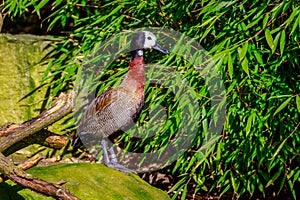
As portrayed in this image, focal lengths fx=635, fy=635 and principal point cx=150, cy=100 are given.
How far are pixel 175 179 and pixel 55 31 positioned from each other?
2413mm

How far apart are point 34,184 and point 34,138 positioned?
0.59m

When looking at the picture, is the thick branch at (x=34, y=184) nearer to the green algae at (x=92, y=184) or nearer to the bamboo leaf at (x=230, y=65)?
the green algae at (x=92, y=184)

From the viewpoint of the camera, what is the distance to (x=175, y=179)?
4906 millimetres

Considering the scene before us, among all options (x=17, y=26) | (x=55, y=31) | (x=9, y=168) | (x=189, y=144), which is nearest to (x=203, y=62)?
(x=189, y=144)

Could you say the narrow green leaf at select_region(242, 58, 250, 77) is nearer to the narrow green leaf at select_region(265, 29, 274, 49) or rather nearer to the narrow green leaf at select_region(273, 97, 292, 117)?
the narrow green leaf at select_region(265, 29, 274, 49)

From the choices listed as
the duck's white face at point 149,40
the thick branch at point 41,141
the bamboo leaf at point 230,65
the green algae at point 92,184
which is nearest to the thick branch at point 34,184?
the green algae at point 92,184

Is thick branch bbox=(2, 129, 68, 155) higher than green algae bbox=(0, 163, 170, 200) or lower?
higher

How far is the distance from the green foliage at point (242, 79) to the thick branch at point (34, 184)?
4.19ft

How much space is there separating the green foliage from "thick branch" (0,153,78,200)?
128 cm

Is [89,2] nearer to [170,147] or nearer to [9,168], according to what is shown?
[170,147]

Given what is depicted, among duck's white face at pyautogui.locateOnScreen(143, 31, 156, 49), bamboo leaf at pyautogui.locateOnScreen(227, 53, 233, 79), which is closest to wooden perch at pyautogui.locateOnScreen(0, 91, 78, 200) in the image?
duck's white face at pyautogui.locateOnScreen(143, 31, 156, 49)

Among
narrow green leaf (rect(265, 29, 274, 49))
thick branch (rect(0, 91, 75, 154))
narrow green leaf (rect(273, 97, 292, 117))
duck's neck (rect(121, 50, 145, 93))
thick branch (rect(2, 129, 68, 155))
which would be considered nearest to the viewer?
thick branch (rect(0, 91, 75, 154))

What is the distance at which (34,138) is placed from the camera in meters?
3.43

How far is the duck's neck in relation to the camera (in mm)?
3885
